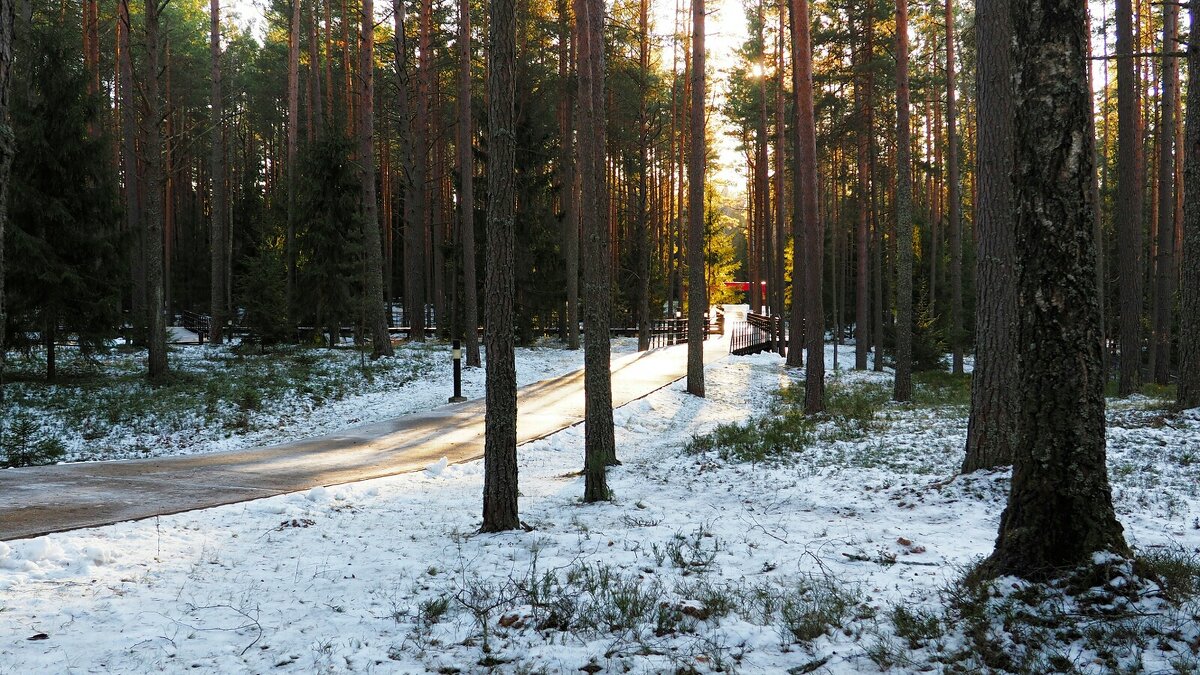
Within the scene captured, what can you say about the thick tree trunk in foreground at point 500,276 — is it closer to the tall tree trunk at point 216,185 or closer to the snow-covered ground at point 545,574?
the snow-covered ground at point 545,574

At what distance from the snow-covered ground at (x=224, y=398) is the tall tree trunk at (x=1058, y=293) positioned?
1158cm

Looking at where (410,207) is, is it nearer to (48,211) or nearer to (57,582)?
(48,211)

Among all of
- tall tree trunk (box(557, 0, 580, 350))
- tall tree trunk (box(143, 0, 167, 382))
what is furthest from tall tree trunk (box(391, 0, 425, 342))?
tall tree trunk (box(143, 0, 167, 382))

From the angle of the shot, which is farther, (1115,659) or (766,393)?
(766,393)

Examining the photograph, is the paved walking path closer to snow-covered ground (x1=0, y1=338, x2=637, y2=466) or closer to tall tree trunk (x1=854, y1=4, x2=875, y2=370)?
snow-covered ground (x1=0, y1=338, x2=637, y2=466)

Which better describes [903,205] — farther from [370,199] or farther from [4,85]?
[4,85]

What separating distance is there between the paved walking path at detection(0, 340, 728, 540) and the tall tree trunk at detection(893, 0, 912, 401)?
7599mm

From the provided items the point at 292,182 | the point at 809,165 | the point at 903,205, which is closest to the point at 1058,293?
the point at 809,165

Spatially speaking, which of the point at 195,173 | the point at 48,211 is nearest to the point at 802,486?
the point at 48,211

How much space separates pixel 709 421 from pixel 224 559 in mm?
11113

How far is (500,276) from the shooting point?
604 cm

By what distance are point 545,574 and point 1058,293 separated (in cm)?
350

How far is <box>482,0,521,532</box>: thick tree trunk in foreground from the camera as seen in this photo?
5945mm

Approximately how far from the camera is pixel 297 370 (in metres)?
17.6
